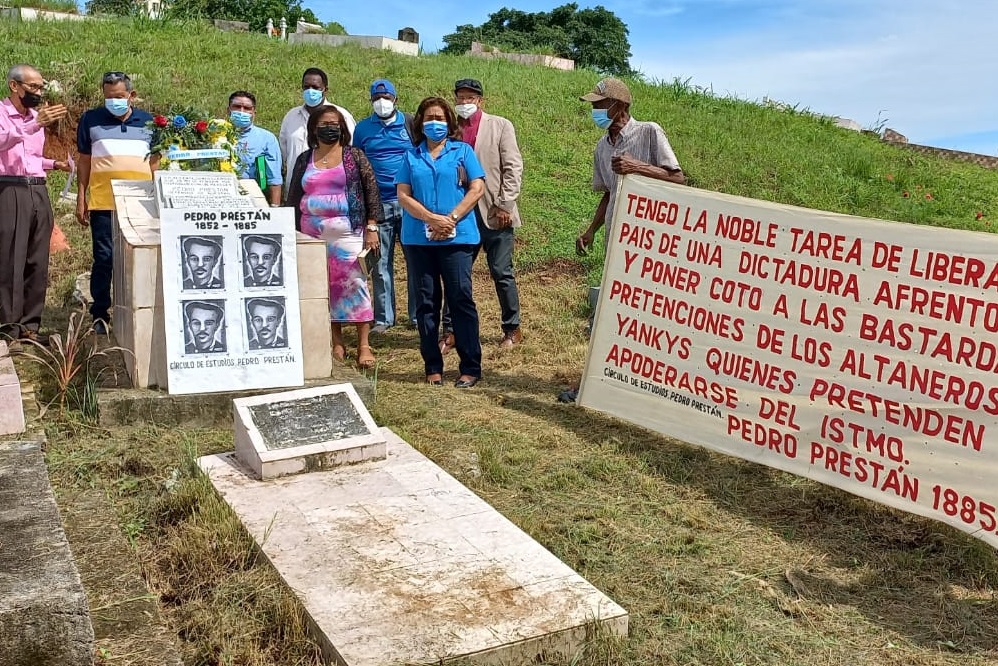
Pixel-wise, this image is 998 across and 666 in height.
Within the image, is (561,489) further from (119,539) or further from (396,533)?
(119,539)

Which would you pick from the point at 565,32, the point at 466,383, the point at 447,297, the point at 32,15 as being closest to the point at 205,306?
the point at 447,297

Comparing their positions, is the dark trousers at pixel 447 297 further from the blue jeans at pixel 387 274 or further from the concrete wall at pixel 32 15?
the concrete wall at pixel 32 15

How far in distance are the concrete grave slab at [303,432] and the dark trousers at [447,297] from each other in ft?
4.44

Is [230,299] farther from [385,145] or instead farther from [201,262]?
[385,145]

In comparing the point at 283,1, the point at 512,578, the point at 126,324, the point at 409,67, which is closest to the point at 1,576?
the point at 512,578

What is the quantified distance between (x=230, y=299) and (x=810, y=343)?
124 inches

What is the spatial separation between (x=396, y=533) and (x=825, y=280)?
2.40 metres

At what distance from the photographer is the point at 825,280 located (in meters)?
4.77

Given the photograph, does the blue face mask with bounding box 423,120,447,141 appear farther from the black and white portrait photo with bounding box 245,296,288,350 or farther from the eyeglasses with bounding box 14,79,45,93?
the eyeglasses with bounding box 14,79,45,93

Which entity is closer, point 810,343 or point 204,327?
point 810,343

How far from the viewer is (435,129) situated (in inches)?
241

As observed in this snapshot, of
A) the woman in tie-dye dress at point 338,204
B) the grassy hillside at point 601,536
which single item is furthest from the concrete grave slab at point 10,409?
the woman in tie-dye dress at point 338,204

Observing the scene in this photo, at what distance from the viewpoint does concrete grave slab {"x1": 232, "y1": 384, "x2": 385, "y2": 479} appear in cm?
464

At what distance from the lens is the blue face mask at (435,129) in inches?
241
